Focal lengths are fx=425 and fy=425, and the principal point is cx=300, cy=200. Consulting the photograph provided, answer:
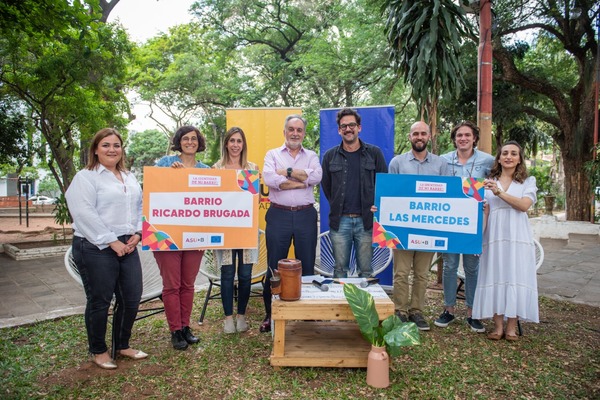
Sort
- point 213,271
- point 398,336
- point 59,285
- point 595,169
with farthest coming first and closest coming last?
point 595,169 < point 59,285 < point 213,271 < point 398,336

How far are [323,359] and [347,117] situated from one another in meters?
1.97

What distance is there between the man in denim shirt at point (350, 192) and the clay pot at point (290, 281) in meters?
0.87

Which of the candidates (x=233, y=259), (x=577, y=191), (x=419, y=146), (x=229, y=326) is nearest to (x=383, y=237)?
(x=419, y=146)

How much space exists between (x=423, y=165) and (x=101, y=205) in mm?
2700

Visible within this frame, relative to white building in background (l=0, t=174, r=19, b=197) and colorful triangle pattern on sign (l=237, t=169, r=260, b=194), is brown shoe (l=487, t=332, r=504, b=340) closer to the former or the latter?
colorful triangle pattern on sign (l=237, t=169, r=260, b=194)

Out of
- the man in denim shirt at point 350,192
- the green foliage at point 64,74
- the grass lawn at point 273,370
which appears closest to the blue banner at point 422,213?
the man in denim shirt at point 350,192

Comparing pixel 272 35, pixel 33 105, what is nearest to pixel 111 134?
pixel 33 105

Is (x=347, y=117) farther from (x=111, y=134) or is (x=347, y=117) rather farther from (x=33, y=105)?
(x=33, y=105)

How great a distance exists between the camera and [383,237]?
3711 mm

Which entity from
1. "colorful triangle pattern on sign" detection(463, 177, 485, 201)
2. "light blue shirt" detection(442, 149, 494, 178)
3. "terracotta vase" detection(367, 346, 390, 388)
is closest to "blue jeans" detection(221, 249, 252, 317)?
"terracotta vase" detection(367, 346, 390, 388)

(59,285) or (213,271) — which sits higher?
Answer: (213,271)

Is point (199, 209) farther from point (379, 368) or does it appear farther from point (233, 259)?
point (379, 368)

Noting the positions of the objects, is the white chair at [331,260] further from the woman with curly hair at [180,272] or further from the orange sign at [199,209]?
the woman with curly hair at [180,272]

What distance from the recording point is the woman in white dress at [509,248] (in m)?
3.54
